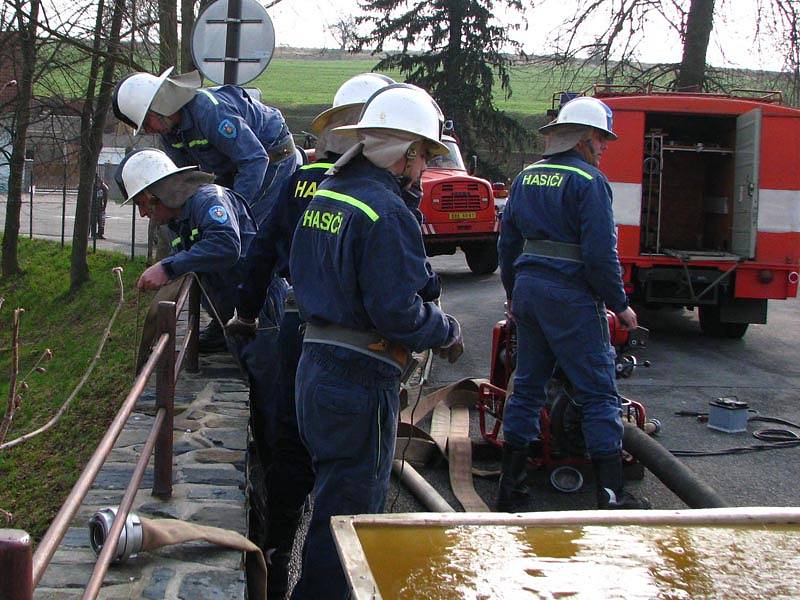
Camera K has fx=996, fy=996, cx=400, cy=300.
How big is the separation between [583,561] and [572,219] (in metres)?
3.05

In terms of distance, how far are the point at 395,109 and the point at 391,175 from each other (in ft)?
0.74

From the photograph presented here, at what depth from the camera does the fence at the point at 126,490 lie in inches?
59.7

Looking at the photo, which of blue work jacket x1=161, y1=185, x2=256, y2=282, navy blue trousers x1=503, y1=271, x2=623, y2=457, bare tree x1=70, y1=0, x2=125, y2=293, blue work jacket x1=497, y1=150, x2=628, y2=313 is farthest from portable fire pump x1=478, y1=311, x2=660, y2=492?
bare tree x1=70, y1=0, x2=125, y2=293

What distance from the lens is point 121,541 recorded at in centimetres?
309

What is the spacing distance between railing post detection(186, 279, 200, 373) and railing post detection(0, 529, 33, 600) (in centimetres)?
387

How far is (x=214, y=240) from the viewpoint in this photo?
4.73m

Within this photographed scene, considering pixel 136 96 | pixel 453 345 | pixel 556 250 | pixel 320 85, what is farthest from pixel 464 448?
pixel 320 85

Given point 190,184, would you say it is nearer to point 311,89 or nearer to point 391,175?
point 391,175

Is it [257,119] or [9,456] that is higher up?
[257,119]

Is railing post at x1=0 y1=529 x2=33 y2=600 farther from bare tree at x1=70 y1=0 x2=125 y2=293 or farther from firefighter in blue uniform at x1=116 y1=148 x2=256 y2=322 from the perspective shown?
bare tree at x1=70 y1=0 x2=125 y2=293

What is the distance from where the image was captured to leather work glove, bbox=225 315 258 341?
4.71 m

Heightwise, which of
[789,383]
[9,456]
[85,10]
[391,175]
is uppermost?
[85,10]

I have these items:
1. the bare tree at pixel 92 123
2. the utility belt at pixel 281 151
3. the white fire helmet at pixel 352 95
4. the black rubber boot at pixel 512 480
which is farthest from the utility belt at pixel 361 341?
the bare tree at pixel 92 123

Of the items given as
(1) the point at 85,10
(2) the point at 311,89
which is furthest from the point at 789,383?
(2) the point at 311,89
